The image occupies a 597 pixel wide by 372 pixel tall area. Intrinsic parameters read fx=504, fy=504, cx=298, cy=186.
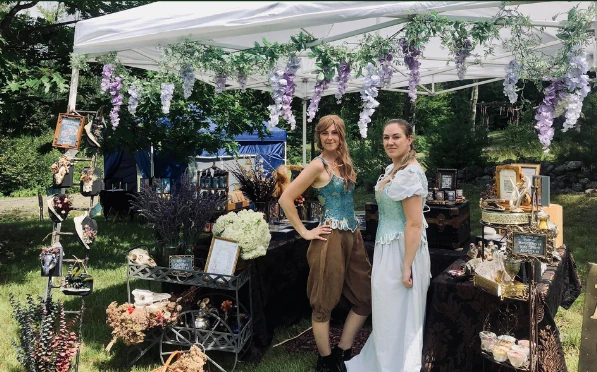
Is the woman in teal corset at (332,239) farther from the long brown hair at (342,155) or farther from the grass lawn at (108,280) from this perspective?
the grass lawn at (108,280)

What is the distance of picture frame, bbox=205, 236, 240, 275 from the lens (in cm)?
319

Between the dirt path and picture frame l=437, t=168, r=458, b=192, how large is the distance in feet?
31.3

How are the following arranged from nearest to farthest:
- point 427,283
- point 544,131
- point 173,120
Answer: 1. point 544,131
2. point 427,283
3. point 173,120

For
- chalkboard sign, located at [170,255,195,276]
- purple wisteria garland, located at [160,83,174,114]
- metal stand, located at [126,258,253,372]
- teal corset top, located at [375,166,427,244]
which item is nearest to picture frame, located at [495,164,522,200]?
teal corset top, located at [375,166,427,244]

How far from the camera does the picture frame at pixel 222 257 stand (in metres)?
3.19

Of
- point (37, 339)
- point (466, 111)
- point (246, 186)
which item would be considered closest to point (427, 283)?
point (246, 186)

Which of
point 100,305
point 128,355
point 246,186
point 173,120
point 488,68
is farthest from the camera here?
point 173,120

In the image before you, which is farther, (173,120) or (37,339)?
(173,120)

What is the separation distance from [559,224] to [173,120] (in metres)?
4.87

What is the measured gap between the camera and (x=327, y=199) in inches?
117

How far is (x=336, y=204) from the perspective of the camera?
116 inches

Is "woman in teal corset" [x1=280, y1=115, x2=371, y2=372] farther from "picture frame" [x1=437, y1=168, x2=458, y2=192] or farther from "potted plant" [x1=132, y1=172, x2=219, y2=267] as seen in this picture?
"picture frame" [x1=437, y1=168, x2=458, y2=192]

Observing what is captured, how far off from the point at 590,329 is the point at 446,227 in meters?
1.47

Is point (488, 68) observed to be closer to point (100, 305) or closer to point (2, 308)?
point (100, 305)
